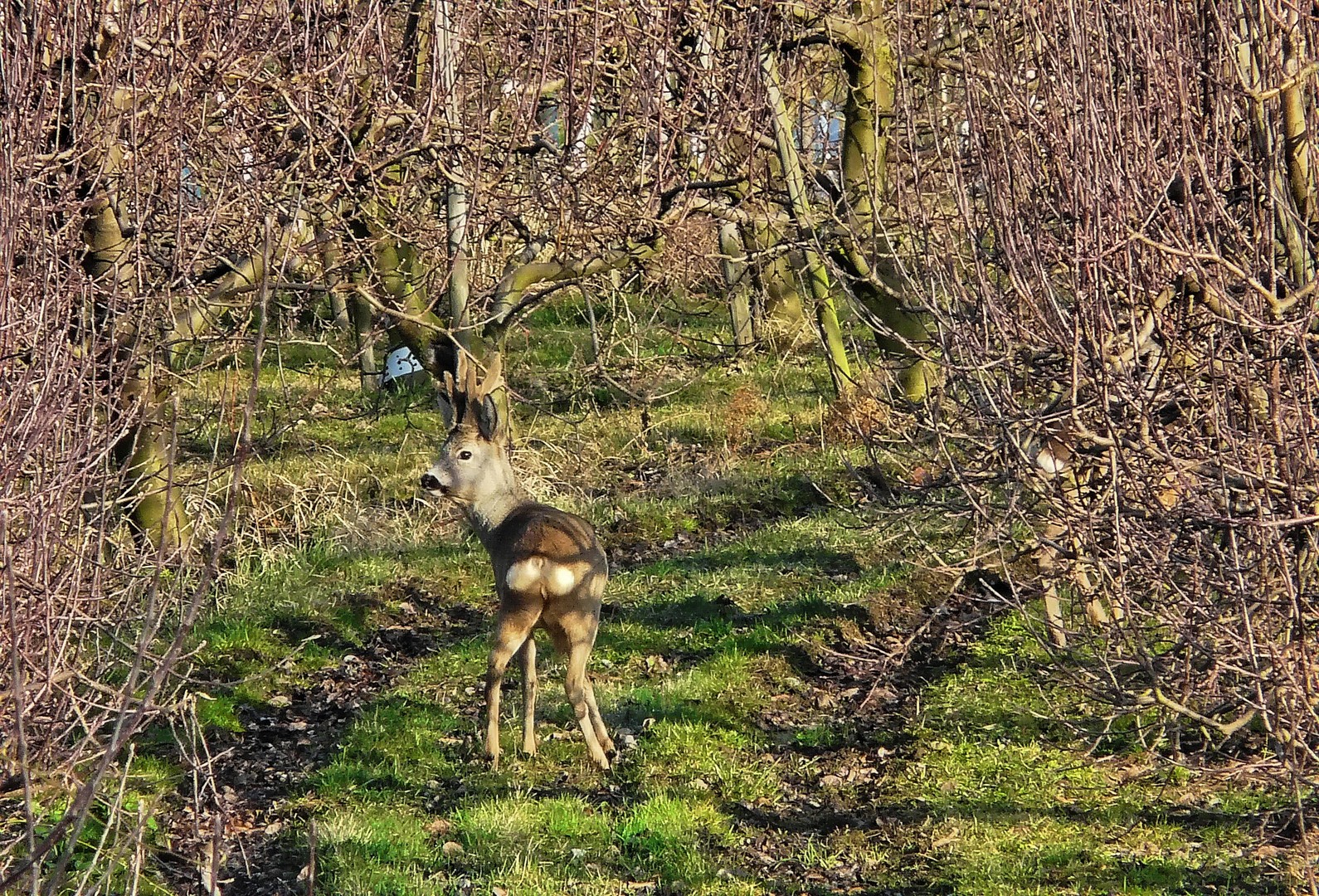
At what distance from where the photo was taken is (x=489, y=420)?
9.26 meters

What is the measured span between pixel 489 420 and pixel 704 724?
7.43 feet

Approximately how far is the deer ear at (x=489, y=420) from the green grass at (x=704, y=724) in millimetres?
1575

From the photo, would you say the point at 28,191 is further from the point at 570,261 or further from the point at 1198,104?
the point at 570,261

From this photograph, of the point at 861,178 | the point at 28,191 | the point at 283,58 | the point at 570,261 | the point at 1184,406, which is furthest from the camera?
the point at 861,178

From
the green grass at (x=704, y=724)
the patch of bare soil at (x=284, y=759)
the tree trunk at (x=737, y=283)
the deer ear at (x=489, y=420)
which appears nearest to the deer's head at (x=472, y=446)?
the deer ear at (x=489, y=420)

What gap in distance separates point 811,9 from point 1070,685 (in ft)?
25.8

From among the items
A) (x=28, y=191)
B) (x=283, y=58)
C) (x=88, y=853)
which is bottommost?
(x=88, y=853)

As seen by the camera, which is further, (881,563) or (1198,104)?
(881,563)

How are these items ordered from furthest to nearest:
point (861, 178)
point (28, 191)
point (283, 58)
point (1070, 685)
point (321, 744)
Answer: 1. point (861, 178)
2. point (283, 58)
3. point (321, 744)
4. point (1070, 685)
5. point (28, 191)

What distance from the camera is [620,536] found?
12953mm

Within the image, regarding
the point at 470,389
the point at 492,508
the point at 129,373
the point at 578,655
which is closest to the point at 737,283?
the point at 470,389

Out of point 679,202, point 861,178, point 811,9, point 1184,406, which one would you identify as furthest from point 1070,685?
point 861,178

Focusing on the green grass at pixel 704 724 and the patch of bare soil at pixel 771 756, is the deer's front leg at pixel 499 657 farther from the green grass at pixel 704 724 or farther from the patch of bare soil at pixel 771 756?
the patch of bare soil at pixel 771 756

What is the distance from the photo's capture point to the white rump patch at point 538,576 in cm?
787
